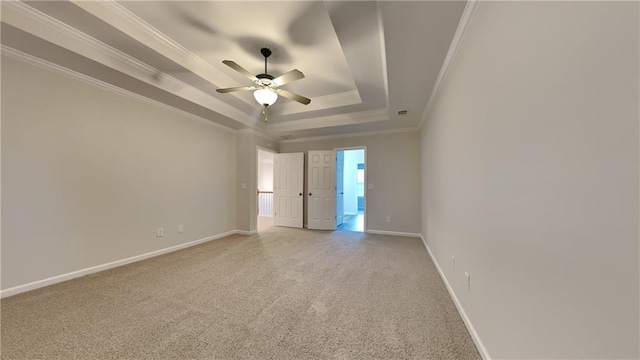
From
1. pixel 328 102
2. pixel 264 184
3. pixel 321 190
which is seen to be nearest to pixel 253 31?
pixel 328 102

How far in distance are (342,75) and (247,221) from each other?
143 inches

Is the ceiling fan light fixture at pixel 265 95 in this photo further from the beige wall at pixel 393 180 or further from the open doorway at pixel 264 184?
the open doorway at pixel 264 184

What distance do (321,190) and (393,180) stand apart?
1791mm

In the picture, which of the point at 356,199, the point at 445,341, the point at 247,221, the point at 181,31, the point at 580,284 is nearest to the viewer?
the point at 580,284

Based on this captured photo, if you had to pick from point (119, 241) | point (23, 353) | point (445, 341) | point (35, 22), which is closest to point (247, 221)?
point (119, 241)

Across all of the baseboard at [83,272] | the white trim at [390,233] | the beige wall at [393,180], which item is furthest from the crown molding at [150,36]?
the white trim at [390,233]

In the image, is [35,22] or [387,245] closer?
[35,22]

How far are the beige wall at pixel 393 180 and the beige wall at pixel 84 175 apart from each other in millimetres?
3741

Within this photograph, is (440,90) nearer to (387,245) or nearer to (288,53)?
(288,53)

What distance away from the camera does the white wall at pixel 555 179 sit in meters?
0.56

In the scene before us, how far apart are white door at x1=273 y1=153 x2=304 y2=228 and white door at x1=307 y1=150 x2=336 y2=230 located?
25 cm

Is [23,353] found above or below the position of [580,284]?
below

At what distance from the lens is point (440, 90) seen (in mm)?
2623

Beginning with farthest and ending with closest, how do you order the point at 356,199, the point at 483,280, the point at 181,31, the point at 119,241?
the point at 356,199 < the point at 119,241 < the point at 181,31 < the point at 483,280
